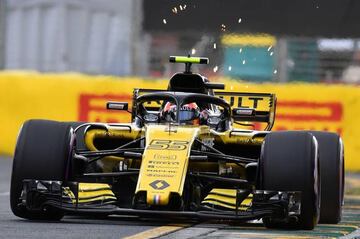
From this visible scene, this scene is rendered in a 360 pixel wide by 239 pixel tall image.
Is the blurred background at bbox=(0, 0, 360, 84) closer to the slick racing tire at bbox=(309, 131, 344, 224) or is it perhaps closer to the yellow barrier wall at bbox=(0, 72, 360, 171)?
the yellow barrier wall at bbox=(0, 72, 360, 171)

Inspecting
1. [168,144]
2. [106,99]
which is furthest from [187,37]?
[168,144]

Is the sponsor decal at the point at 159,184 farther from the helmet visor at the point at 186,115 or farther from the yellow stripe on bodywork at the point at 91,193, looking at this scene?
the helmet visor at the point at 186,115

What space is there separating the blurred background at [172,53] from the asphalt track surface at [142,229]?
8597mm

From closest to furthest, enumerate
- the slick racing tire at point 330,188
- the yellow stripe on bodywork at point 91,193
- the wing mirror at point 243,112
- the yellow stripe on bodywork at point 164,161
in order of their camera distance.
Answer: the yellow stripe on bodywork at point 164,161 → the yellow stripe on bodywork at point 91,193 → the slick racing tire at point 330,188 → the wing mirror at point 243,112

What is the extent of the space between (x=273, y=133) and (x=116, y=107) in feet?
6.91

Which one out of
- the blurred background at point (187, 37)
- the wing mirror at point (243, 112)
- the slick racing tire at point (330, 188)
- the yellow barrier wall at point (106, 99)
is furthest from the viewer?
the blurred background at point (187, 37)

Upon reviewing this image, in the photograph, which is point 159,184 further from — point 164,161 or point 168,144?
point 168,144

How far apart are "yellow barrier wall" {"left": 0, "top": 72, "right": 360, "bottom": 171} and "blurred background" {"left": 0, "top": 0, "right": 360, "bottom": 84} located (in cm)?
94

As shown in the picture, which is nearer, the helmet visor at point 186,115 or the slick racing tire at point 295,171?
the slick racing tire at point 295,171

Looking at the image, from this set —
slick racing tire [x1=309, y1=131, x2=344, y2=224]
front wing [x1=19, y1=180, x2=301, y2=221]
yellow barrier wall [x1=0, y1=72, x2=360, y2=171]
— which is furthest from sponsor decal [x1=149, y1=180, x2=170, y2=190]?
yellow barrier wall [x1=0, y1=72, x2=360, y2=171]

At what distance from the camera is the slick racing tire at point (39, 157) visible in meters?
10.9

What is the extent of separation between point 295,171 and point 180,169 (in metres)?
0.87

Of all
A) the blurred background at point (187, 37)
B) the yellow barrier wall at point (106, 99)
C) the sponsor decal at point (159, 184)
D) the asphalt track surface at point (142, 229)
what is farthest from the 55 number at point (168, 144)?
the blurred background at point (187, 37)

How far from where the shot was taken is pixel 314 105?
20.3m
